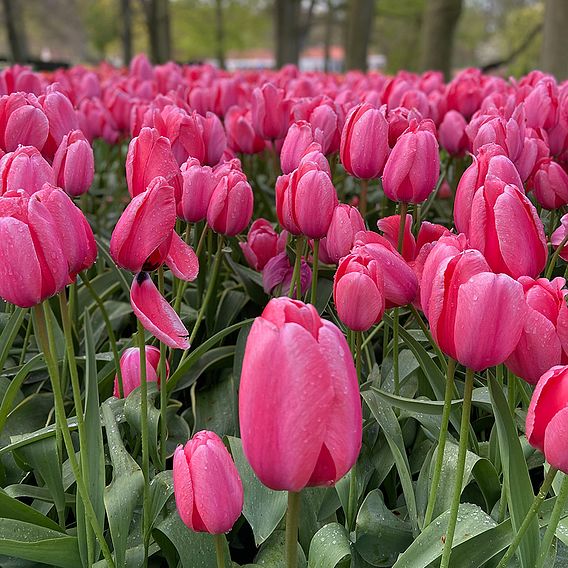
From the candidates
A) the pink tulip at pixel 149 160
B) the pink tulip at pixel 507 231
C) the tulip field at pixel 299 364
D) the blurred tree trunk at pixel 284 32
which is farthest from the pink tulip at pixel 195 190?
the blurred tree trunk at pixel 284 32

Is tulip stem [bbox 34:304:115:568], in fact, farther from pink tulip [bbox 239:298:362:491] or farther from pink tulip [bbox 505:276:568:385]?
pink tulip [bbox 505:276:568:385]

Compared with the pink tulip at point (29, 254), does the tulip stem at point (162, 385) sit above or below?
below

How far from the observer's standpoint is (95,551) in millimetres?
1148

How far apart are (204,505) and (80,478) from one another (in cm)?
25

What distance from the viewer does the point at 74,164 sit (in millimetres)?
1449

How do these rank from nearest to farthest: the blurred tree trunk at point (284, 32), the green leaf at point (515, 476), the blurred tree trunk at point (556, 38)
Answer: the green leaf at point (515, 476), the blurred tree trunk at point (556, 38), the blurred tree trunk at point (284, 32)

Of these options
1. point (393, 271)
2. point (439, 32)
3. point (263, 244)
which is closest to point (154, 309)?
point (393, 271)

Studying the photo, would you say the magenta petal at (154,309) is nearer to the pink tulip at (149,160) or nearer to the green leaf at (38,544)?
the pink tulip at (149,160)

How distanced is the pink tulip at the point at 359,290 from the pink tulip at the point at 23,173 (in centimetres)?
47

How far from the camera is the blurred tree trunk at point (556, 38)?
5741 mm

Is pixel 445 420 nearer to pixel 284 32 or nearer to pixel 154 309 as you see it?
pixel 154 309

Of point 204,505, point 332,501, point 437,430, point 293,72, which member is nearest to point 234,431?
point 332,501

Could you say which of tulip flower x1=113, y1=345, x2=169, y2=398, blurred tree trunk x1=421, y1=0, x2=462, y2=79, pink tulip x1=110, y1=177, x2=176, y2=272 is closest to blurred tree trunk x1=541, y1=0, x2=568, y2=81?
blurred tree trunk x1=421, y1=0, x2=462, y2=79

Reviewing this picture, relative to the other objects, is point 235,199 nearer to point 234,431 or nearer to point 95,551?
point 234,431
